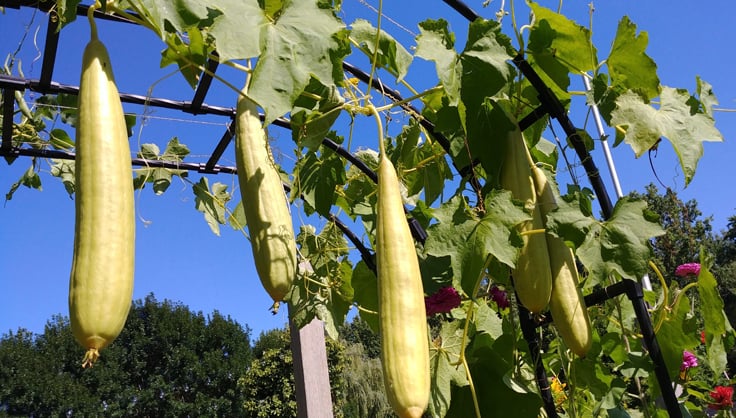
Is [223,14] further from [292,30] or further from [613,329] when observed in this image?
[613,329]

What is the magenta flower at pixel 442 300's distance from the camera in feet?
4.49

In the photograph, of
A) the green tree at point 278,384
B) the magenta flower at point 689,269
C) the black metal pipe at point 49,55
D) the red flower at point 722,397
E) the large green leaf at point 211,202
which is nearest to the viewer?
the black metal pipe at point 49,55

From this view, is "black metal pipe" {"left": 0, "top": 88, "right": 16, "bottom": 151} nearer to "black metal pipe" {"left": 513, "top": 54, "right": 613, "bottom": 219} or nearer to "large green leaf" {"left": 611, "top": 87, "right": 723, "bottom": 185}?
"black metal pipe" {"left": 513, "top": 54, "right": 613, "bottom": 219}

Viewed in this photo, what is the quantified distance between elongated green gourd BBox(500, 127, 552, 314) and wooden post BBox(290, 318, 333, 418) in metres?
1.60

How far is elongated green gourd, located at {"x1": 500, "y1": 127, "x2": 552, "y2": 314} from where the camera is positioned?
0.97 meters

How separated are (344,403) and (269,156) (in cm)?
1477

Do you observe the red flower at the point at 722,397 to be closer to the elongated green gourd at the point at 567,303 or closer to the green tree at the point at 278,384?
the elongated green gourd at the point at 567,303

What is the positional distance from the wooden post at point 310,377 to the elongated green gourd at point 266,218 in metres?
1.71

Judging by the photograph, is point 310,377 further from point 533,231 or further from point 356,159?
point 533,231

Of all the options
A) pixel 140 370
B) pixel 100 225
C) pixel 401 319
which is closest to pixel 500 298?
pixel 401 319

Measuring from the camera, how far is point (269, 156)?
94cm

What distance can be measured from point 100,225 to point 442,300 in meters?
0.88

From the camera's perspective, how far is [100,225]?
659mm

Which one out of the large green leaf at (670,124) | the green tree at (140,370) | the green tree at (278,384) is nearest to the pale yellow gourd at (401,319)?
the large green leaf at (670,124)
